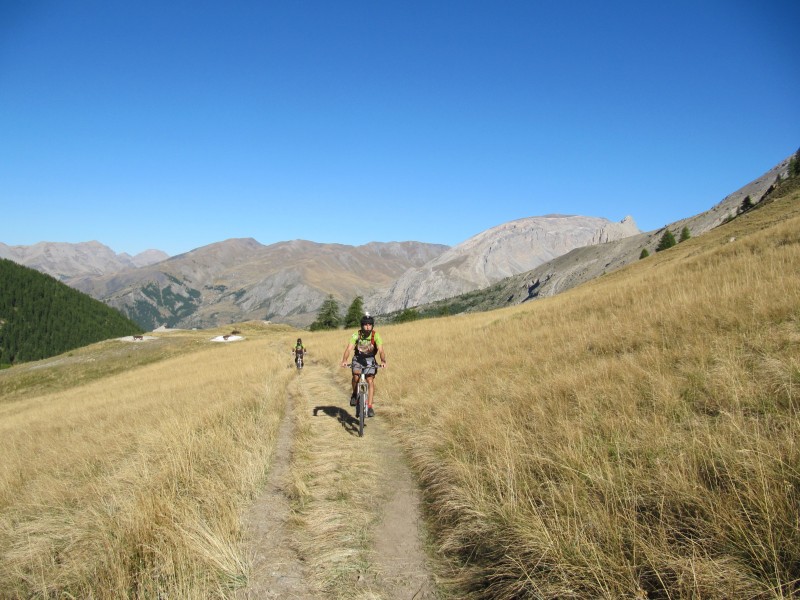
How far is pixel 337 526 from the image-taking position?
15.2 feet

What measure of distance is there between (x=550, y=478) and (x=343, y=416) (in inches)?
276

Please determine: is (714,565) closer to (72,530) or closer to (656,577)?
(656,577)

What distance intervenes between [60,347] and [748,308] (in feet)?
712

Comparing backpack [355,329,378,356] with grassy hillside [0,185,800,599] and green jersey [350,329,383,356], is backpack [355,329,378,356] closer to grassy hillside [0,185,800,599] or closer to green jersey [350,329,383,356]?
green jersey [350,329,383,356]

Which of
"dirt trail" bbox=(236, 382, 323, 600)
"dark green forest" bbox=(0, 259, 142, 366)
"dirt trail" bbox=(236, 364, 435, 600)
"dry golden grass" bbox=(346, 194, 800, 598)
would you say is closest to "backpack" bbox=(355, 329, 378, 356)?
"dry golden grass" bbox=(346, 194, 800, 598)

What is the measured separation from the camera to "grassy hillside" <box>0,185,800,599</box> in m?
2.95

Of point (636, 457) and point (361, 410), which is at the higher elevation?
point (636, 457)

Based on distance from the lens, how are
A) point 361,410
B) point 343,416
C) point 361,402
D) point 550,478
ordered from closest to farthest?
point 550,478, point 361,410, point 361,402, point 343,416

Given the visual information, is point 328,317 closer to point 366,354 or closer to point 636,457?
point 366,354

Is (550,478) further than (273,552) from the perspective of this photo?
Yes

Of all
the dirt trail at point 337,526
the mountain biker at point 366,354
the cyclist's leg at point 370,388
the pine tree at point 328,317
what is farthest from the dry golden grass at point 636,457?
the pine tree at point 328,317

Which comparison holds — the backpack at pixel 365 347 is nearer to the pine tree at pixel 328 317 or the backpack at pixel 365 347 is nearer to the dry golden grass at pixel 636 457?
the dry golden grass at pixel 636 457

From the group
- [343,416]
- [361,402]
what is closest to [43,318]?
[343,416]

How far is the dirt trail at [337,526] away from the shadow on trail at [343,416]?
1.11 metres
